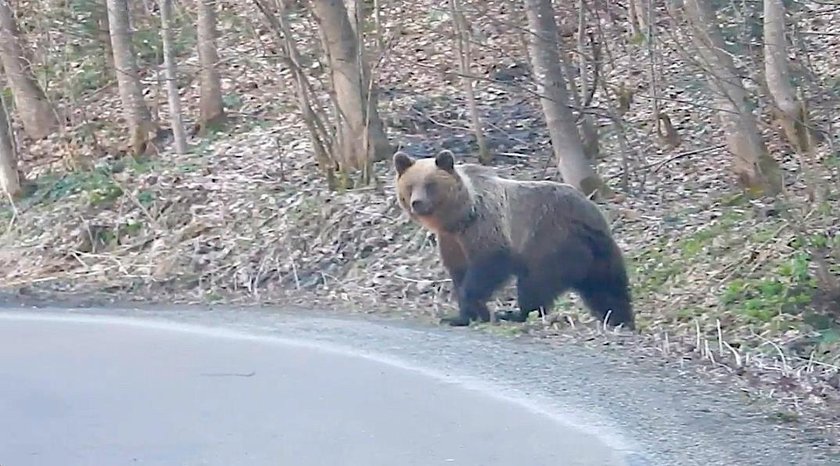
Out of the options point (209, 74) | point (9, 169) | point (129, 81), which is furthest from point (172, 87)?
point (9, 169)

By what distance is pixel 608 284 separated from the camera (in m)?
11.4

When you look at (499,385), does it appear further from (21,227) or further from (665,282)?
(21,227)

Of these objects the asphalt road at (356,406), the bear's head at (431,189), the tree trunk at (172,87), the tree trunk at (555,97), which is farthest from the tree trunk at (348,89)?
the asphalt road at (356,406)

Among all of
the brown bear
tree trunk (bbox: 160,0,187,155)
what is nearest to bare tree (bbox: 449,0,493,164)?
tree trunk (bbox: 160,0,187,155)

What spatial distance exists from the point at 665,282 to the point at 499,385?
5.43 meters

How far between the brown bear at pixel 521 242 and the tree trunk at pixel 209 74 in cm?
896

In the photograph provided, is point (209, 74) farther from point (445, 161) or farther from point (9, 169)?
point (445, 161)

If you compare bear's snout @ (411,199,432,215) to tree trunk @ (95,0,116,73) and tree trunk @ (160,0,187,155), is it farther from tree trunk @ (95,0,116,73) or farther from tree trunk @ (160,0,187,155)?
tree trunk @ (95,0,116,73)

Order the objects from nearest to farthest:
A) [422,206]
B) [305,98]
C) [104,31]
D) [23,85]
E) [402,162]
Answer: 1. [422,206]
2. [402,162]
3. [305,98]
4. [23,85]
5. [104,31]

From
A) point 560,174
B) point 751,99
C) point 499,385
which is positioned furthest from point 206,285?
point 499,385

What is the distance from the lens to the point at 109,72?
925 inches

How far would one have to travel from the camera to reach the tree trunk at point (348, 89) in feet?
54.3

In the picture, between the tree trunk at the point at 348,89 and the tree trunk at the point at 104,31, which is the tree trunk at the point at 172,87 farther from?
the tree trunk at the point at 348,89

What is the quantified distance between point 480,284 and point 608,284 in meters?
1.20
